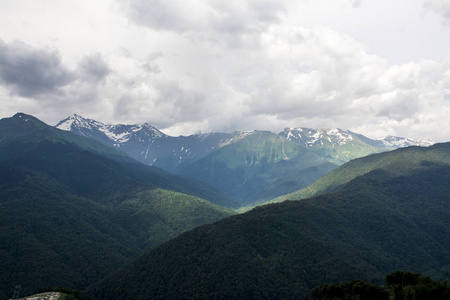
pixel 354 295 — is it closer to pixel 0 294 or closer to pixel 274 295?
pixel 274 295

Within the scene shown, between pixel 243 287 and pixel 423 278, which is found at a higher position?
pixel 423 278

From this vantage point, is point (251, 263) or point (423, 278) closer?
point (423, 278)

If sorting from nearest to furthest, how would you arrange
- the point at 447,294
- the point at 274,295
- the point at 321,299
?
the point at 447,294 < the point at 321,299 < the point at 274,295

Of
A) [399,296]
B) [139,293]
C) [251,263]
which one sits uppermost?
[399,296]

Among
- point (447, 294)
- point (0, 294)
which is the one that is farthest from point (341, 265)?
point (0, 294)

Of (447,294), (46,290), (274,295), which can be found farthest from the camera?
(274,295)

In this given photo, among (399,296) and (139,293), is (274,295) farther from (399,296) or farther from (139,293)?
(399,296)

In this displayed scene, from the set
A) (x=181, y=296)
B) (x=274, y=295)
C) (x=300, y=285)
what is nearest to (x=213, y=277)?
(x=181, y=296)
